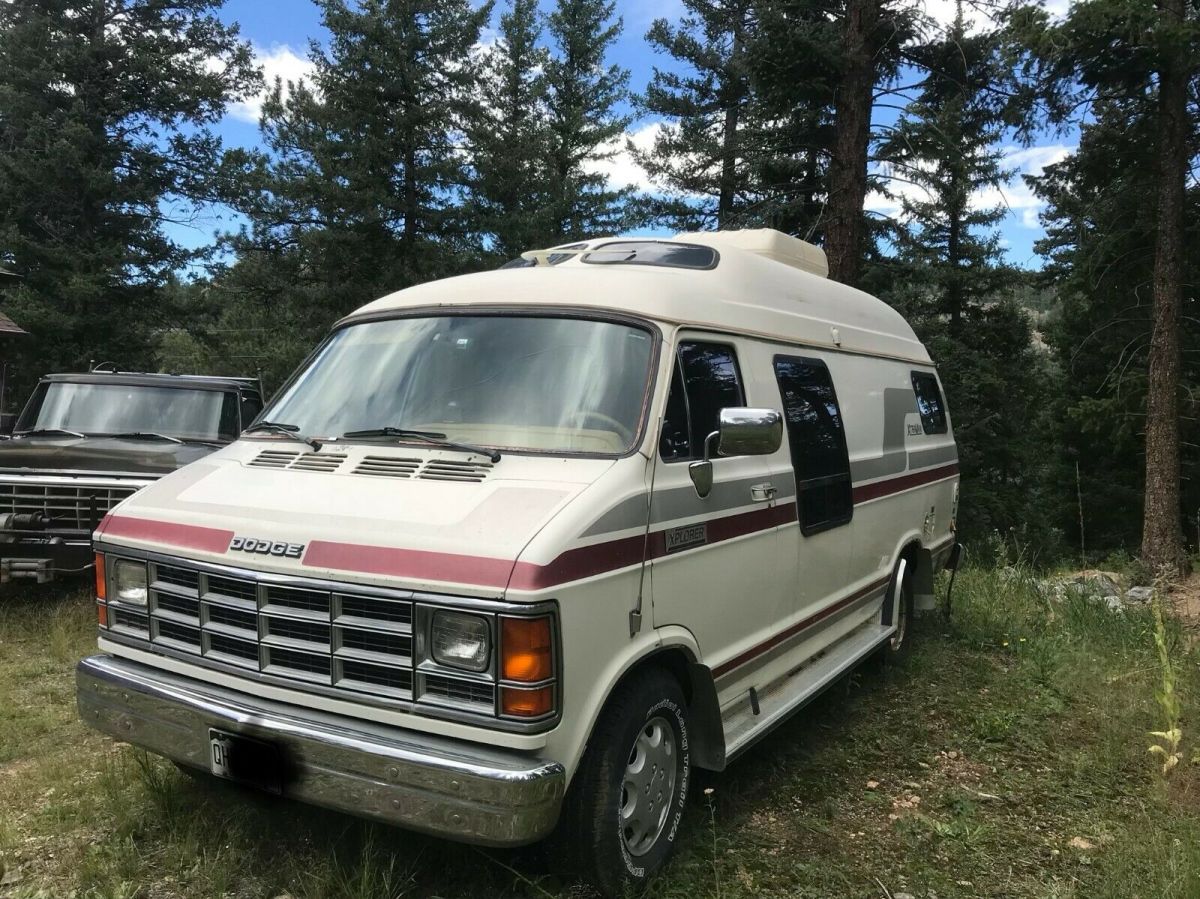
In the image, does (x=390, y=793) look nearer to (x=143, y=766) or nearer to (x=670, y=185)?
(x=143, y=766)

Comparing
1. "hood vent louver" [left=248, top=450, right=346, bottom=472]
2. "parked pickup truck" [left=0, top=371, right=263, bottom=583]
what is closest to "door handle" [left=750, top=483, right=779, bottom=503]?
"hood vent louver" [left=248, top=450, right=346, bottom=472]

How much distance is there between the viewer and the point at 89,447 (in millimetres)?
7008

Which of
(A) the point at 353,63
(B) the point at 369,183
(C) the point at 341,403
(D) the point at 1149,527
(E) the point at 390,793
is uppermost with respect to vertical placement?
(A) the point at 353,63

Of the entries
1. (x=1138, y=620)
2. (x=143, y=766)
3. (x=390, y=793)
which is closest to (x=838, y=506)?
(x=390, y=793)

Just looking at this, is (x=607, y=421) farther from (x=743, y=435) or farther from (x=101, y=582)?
(x=101, y=582)

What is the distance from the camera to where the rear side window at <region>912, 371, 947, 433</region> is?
7.14 m

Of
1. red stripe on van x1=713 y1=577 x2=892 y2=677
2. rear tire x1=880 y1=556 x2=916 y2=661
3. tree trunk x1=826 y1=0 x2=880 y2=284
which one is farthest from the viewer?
tree trunk x1=826 y1=0 x2=880 y2=284

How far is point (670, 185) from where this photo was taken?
944 inches

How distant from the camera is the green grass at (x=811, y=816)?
346cm

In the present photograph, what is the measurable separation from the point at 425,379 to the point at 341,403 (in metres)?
0.45

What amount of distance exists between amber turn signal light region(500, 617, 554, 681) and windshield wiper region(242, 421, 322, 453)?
1462 millimetres

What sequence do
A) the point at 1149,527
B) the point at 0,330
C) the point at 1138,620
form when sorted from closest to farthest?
the point at 1138,620 → the point at 1149,527 → the point at 0,330

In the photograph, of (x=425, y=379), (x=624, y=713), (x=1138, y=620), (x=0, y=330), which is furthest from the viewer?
(x=0, y=330)

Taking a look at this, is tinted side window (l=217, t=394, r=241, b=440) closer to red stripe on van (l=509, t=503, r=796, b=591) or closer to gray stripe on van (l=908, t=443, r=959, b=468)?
red stripe on van (l=509, t=503, r=796, b=591)
